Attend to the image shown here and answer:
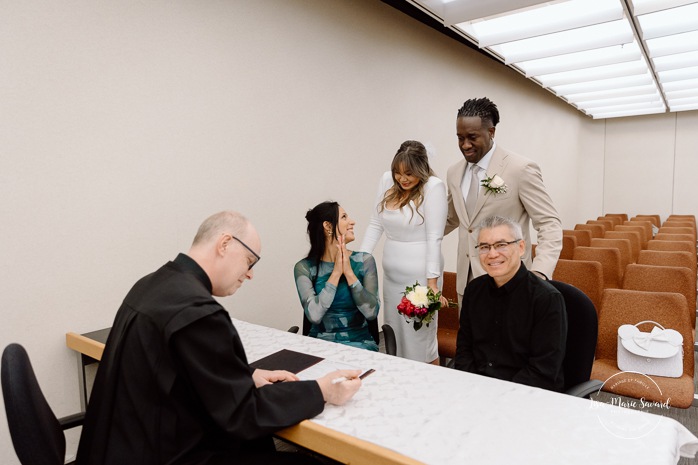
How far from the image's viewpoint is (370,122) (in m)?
4.69

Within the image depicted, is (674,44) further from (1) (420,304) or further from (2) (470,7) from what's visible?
(1) (420,304)

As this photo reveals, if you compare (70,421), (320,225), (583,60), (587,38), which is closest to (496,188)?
(320,225)

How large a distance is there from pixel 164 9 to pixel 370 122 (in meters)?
2.22

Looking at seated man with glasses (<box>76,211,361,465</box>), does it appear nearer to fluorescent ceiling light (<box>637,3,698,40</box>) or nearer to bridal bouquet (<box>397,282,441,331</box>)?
bridal bouquet (<box>397,282,441,331</box>)

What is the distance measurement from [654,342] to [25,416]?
2872 mm

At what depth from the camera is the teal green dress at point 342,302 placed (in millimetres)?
2576

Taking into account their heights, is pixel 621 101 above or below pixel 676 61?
above

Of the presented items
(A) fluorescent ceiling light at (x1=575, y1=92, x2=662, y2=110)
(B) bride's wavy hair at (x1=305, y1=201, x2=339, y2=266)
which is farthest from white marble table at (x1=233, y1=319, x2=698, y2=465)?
(A) fluorescent ceiling light at (x1=575, y1=92, x2=662, y2=110)

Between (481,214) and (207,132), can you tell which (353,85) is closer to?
(207,132)

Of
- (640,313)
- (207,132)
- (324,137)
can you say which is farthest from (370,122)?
(640,313)

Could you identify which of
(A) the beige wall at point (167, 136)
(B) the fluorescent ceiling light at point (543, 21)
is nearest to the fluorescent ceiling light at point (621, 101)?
(B) the fluorescent ceiling light at point (543, 21)

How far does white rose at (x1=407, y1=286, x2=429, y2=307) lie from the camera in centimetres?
244

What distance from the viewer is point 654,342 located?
105 inches

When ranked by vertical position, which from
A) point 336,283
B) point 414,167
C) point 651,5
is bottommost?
point 336,283
